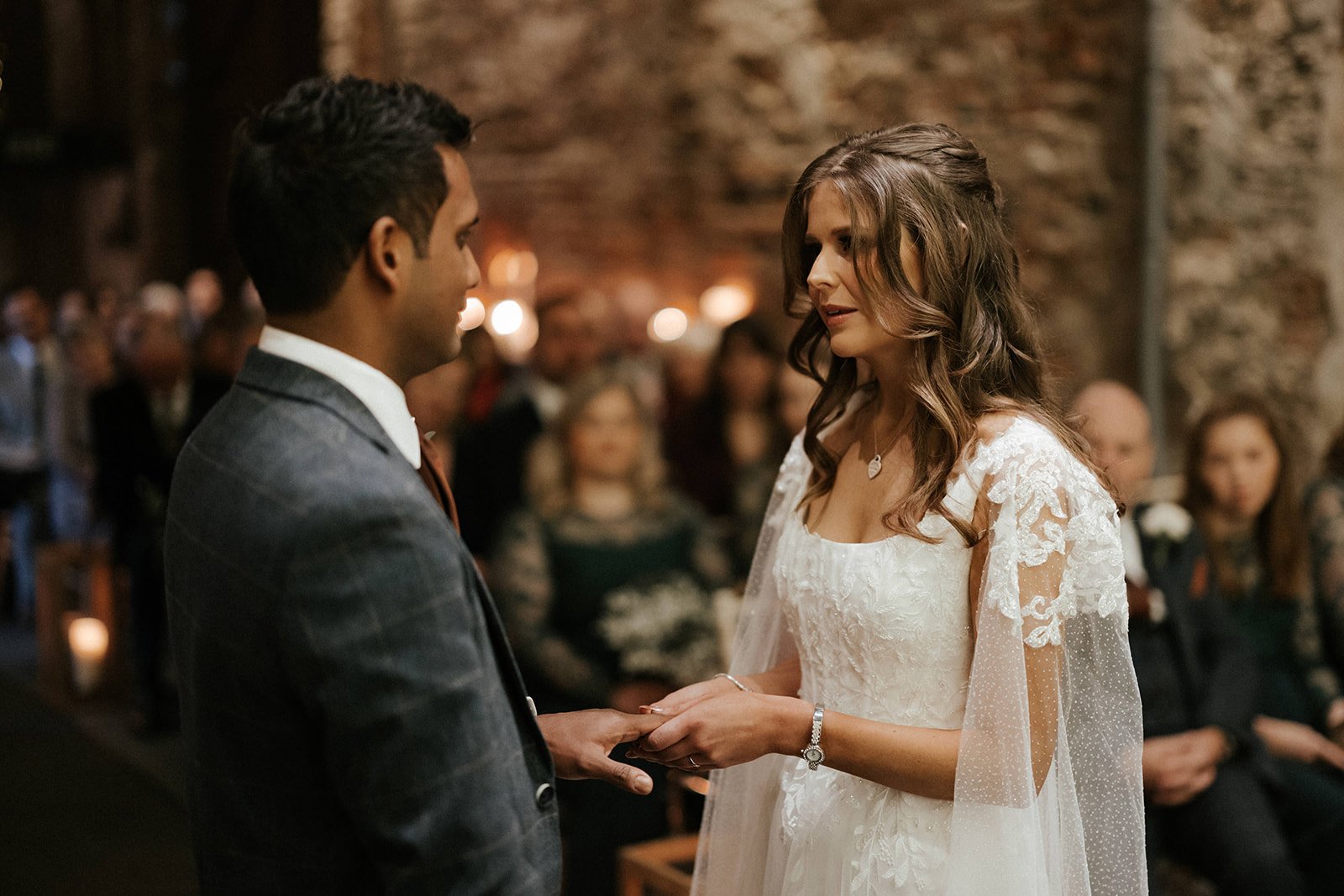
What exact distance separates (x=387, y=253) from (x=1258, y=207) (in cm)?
411

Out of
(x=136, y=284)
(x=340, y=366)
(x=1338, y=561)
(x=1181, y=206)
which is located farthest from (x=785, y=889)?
(x=136, y=284)

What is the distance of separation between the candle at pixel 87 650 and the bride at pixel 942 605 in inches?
185

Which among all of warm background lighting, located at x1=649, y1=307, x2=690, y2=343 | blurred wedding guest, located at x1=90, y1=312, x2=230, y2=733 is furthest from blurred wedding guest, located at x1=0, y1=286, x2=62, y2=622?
warm background lighting, located at x1=649, y1=307, x2=690, y2=343

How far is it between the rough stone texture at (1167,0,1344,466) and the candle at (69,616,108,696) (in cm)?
457

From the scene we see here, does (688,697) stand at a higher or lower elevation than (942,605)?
lower

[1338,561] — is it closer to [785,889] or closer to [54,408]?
[785,889]

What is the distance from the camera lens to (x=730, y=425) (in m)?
4.95

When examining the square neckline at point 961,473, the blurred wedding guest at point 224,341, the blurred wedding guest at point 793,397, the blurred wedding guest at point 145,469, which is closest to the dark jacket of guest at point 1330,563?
the blurred wedding guest at point 793,397

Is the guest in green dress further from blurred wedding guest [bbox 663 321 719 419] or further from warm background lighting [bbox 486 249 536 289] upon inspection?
warm background lighting [bbox 486 249 536 289]

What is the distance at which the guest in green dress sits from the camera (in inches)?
145

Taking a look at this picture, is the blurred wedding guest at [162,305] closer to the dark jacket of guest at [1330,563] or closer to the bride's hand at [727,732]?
the dark jacket of guest at [1330,563]

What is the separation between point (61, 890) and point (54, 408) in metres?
3.88

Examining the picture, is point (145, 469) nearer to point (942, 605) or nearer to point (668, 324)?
point (668, 324)

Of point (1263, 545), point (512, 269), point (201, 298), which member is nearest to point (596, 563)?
point (1263, 545)
